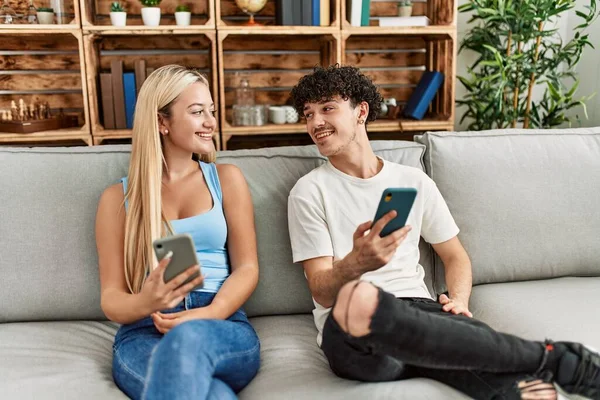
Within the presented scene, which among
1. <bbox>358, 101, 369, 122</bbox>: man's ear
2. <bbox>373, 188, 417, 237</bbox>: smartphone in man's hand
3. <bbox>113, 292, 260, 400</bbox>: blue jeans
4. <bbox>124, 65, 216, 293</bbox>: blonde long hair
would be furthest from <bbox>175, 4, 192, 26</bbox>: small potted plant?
<bbox>373, 188, 417, 237</bbox>: smartphone in man's hand

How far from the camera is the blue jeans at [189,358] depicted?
43.8 inches

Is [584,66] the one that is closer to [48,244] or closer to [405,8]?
[405,8]

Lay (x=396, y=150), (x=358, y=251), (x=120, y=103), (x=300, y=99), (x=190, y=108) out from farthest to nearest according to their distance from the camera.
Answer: (x=120, y=103)
(x=396, y=150)
(x=300, y=99)
(x=190, y=108)
(x=358, y=251)

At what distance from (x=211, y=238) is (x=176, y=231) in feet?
0.30

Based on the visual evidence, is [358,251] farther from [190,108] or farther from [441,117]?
[441,117]

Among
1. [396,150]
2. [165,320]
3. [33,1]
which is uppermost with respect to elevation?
[33,1]

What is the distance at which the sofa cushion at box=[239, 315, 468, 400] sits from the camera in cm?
124

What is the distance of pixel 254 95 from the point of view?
3004mm

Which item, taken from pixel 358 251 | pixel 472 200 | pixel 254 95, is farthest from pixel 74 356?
pixel 254 95

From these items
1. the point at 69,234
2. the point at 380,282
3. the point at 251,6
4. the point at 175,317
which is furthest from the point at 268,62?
the point at 175,317

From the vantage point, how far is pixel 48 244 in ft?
5.33

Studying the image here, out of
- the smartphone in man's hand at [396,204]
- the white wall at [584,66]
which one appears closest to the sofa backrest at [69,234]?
the smartphone in man's hand at [396,204]

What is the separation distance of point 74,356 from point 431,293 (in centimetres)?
98

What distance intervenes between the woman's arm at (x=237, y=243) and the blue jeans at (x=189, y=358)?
52 mm
